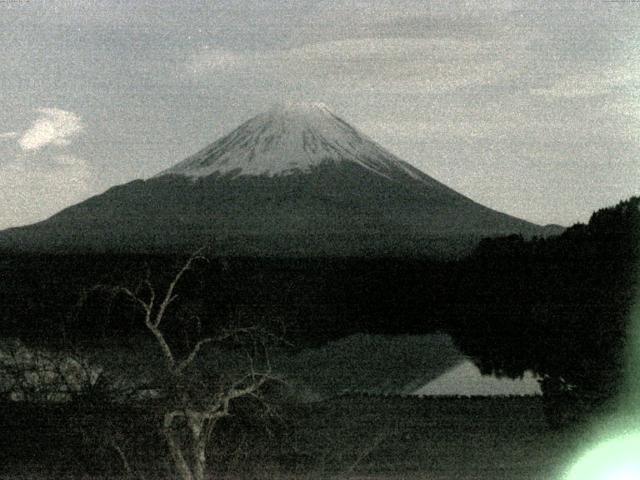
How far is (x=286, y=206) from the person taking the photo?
357 feet

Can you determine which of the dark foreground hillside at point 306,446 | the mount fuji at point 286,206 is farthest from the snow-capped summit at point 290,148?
the dark foreground hillside at point 306,446

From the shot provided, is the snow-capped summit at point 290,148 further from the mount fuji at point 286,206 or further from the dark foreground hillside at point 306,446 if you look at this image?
the dark foreground hillside at point 306,446

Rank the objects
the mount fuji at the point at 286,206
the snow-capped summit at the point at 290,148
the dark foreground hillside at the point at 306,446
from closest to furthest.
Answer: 1. the dark foreground hillside at the point at 306,446
2. the mount fuji at the point at 286,206
3. the snow-capped summit at the point at 290,148

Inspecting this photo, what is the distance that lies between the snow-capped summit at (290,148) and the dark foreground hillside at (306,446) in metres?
94.3

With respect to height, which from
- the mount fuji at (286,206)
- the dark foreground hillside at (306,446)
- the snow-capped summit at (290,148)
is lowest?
the dark foreground hillside at (306,446)

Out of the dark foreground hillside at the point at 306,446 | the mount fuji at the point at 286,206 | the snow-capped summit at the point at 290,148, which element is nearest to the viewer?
the dark foreground hillside at the point at 306,446

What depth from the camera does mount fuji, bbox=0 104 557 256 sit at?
3708 inches

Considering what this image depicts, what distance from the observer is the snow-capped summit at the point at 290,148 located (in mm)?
114750

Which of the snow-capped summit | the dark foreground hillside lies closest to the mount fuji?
the snow-capped summit

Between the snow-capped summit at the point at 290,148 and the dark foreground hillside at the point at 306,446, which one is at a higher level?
the snow-capped summit at the point at 290,148

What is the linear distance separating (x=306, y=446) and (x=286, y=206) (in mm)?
93869

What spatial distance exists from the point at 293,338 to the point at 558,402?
20.7 meters

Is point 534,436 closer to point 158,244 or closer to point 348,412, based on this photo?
point 348,412

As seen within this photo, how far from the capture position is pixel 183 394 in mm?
8445
